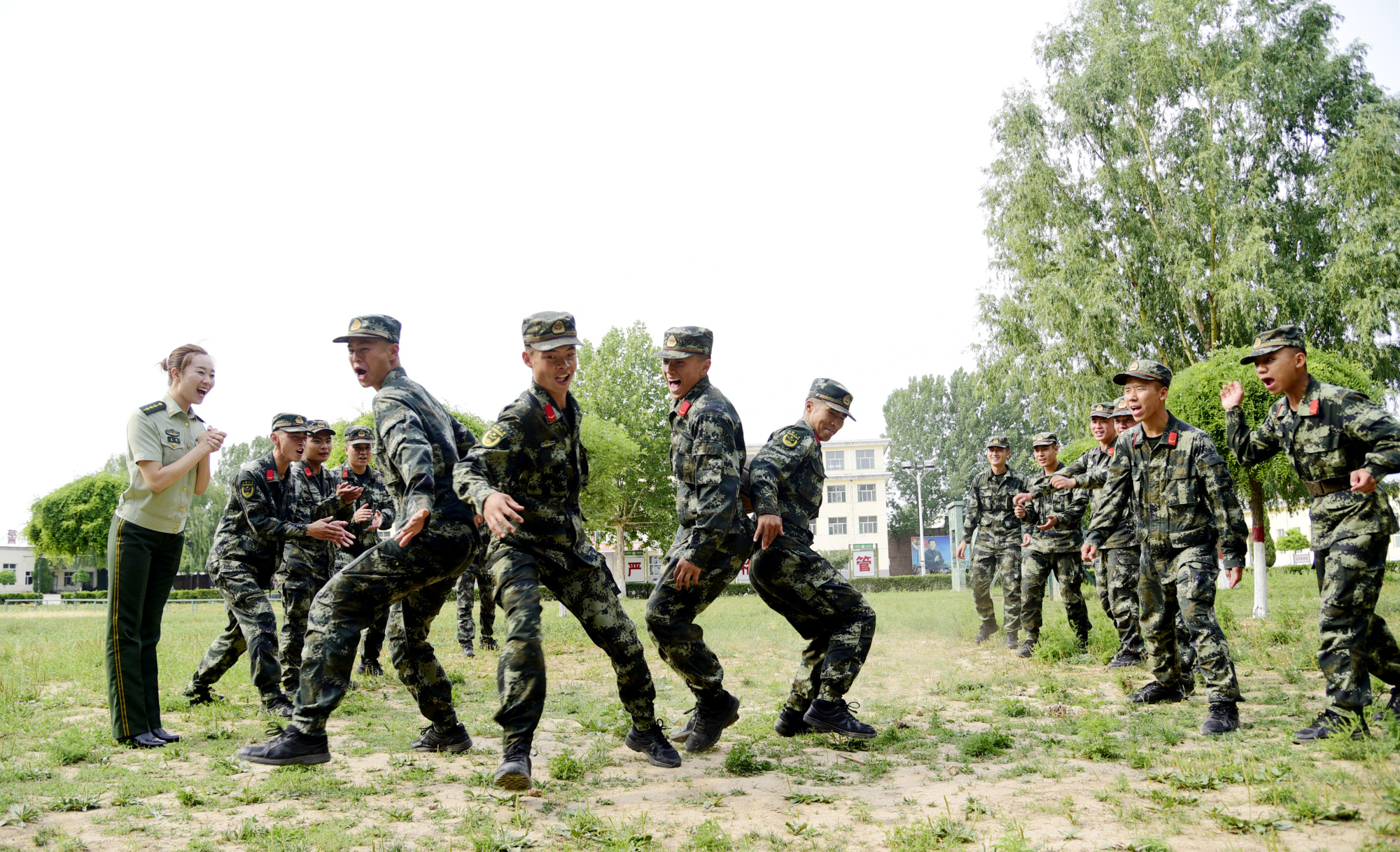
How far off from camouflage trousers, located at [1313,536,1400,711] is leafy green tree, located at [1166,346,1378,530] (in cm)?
978

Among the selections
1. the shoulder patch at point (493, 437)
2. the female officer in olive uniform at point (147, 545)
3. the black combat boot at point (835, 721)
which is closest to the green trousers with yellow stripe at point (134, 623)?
the female officer in olive uniform at point (147, 545)

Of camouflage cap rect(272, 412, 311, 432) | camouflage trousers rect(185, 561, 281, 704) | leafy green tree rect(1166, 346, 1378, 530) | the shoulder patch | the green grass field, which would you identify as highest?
leafy green tree rect(1166, 346, 1378, 530)

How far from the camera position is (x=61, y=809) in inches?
176

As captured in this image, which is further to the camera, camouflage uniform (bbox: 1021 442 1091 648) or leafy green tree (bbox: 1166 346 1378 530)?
leafy green tree (bbox: 1166 346 1378 530)

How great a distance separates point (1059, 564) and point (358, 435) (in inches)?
316

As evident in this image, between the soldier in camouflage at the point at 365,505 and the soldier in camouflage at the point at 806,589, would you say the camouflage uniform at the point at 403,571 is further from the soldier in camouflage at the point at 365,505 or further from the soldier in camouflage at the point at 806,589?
the soldier in camouflage at the point at 365,505

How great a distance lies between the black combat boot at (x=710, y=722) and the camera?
5645 mm

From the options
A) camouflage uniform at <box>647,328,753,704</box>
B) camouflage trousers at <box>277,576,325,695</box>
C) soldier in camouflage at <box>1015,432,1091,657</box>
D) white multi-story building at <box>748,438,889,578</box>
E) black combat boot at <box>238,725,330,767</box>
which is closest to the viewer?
black combat boot at <box>238,725,330,767</box>

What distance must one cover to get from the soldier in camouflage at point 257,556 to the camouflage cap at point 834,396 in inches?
153

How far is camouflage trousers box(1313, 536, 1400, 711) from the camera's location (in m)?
5.27

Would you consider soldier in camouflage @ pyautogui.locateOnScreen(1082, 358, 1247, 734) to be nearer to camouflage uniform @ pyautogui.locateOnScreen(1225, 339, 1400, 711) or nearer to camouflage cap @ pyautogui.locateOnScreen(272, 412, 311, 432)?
camouflage uniform @ pyautogui.locateOnScreen(1225, 339, 1400, 711)

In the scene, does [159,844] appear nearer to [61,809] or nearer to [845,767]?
[61,809]

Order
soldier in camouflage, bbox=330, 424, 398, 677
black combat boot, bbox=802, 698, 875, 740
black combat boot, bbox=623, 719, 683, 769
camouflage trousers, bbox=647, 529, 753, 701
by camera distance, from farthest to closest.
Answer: soldier in camouflage, bbox=330, 424, 398, 677
black combat boot, bbox=802, 698, 875, 740
camouflage trousers, bbox=647, 529, 753, 701
black combat boot, bbox=623, 719, 683, 769

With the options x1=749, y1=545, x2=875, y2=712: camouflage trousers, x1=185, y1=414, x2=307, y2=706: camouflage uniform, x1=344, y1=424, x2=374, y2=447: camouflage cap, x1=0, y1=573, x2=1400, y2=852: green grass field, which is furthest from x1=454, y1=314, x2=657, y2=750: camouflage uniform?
x1=344, y1=424, x2=374, y2=447: camouflage cap
